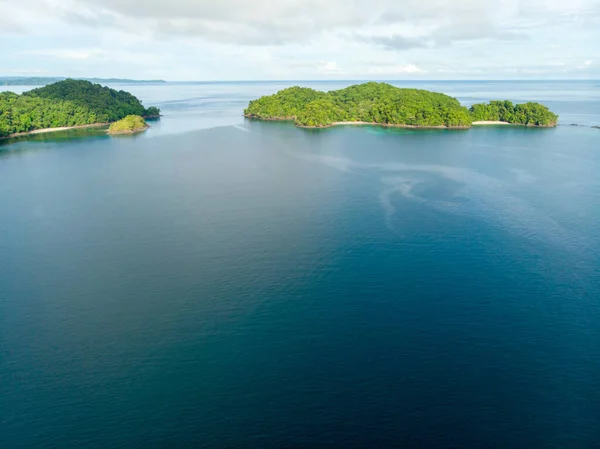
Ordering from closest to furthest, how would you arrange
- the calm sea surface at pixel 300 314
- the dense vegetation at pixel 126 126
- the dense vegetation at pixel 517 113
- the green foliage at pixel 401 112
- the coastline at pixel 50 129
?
the calm sea surface at pixel 300 314, the coastline at pixel 50 129, the dense vegetation at pixel 126 126, the green foliage at pixel 401 112, the dense vegetation at pixel 517 113

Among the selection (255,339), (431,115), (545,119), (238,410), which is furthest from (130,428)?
(545,119)

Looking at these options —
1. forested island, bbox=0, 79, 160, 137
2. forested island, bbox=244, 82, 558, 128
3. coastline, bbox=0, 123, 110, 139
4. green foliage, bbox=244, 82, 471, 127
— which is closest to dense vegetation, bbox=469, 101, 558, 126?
forested island, bbox=244, 82, 558, 128

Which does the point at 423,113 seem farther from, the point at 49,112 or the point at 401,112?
the point at 49,112

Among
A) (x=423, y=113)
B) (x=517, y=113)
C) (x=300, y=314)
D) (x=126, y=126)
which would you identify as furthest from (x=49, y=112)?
(x=517, y=113)

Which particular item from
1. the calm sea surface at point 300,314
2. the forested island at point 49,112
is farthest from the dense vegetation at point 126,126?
the calm sea surface at point 300,314

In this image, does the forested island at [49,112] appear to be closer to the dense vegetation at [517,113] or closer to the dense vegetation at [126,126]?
the dense vegetation at [126,126]

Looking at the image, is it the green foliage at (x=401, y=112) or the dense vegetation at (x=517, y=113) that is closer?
the green foliage at (x=401, y=112)

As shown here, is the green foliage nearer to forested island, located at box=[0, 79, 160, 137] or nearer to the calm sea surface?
the calm sea surface
